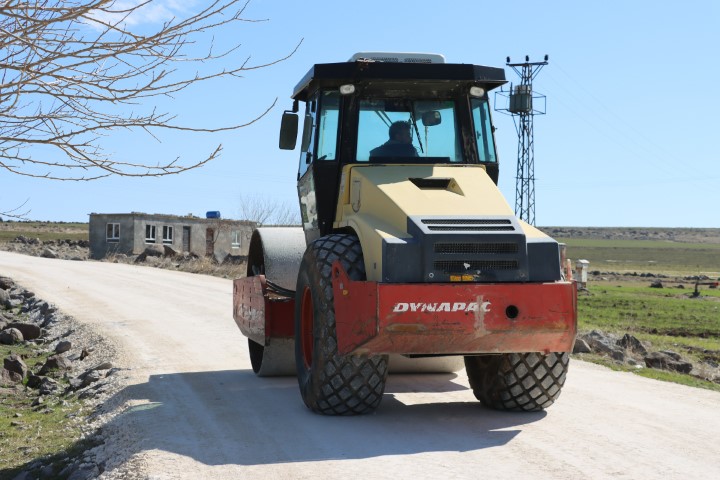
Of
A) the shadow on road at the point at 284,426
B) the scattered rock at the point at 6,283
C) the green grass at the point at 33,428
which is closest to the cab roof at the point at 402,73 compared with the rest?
the shadow on road at the point at 284,426

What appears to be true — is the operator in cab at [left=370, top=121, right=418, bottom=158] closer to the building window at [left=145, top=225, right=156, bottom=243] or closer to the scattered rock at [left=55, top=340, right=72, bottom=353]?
the scattered rock at [left=55, top=340, right=72, bottom=353]

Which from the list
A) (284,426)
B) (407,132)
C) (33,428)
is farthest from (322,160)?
(33,428)

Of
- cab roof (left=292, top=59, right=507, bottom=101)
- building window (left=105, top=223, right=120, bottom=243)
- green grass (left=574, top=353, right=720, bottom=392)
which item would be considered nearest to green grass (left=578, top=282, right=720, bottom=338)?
green grass (left=574, top=353, right=720, bottom=392)

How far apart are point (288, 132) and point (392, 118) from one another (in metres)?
1.12

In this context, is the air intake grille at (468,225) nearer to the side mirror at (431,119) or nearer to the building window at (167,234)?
the side mirror at (431,119)

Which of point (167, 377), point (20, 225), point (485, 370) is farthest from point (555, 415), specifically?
point (20, 225)

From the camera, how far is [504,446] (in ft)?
24.8

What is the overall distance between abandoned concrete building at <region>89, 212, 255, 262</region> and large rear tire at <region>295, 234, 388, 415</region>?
159 ft

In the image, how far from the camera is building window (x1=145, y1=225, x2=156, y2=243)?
197ft

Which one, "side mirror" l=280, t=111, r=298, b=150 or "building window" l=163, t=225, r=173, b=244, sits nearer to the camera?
"side mirror" l=280, t=111, r=298, b=150

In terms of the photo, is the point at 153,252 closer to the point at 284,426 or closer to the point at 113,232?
the point at 113,232

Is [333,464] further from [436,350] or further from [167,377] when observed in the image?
[167,377]

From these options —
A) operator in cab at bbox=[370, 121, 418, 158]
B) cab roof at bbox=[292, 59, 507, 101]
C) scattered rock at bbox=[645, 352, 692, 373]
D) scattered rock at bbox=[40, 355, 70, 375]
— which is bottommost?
scattered rock at bbox=[40, 355, 70, 375]

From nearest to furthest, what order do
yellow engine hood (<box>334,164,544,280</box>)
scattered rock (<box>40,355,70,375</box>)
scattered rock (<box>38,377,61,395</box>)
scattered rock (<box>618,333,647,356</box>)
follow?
1. yellow engine hood (<box>334,164,544,280</box>)
2. scattered rock (<box>38,377,61,395</box>)
3. scattered rock (<box>40,355,70,375</box>)
4. scattered rock (<box>618,333,647,356</box>)
